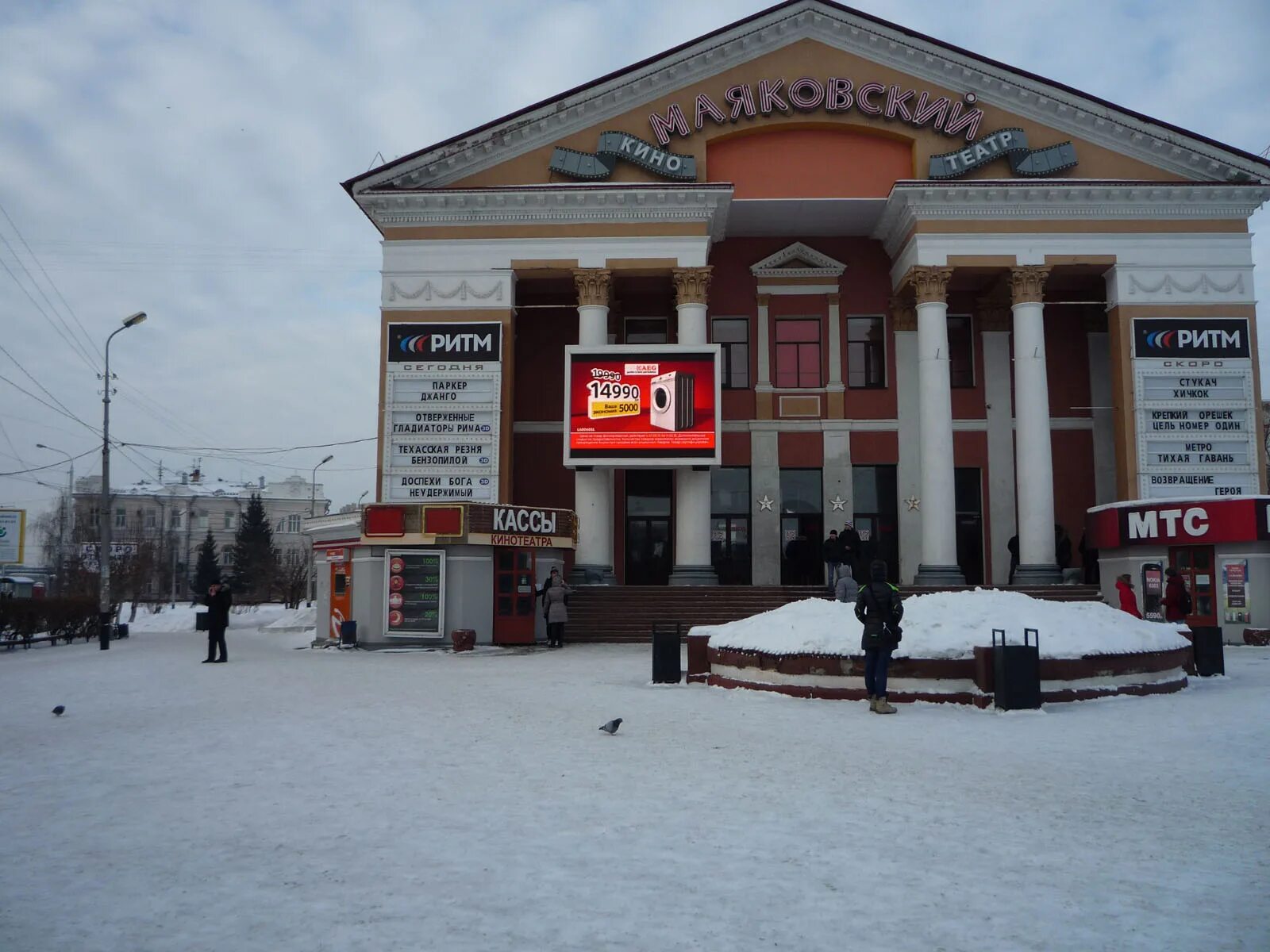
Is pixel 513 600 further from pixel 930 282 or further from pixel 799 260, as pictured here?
pixel 799 260

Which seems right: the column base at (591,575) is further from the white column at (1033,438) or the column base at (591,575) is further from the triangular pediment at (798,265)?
the white column at (1033,438)

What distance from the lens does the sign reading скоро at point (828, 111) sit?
3075 centimetres

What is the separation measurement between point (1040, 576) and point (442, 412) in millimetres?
17833

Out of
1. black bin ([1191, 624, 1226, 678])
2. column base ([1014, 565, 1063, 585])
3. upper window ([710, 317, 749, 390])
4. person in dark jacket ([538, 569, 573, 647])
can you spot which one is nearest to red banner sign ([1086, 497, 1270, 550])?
column base ([1014, 565, 1063, 585])

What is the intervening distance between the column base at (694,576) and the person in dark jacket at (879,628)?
1752 centimetres

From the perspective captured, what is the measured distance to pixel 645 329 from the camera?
35.2 meters

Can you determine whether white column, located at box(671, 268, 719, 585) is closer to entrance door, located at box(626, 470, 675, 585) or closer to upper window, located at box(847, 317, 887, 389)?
entrance door, located at box(626, 470, 675, 585)

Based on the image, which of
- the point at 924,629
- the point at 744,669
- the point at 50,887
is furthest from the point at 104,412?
the point at 50,887

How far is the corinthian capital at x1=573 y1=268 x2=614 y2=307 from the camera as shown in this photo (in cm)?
3098

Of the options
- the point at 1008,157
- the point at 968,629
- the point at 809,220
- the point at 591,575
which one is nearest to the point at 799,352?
the point at 809,220

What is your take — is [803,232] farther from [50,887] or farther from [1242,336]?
[50,887]

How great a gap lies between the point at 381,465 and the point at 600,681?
54.3ft

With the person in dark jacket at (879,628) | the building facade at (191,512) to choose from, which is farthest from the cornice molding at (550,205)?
the building facade at (191,512)

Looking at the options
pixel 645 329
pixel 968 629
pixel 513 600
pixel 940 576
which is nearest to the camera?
pixel 968 629
